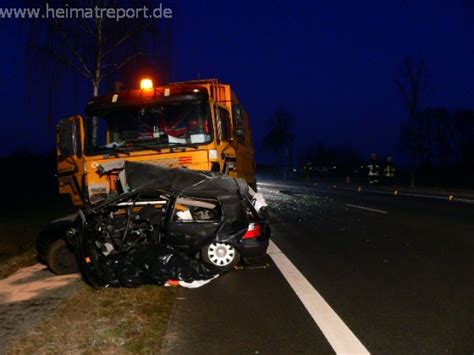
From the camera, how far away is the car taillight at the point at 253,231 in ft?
22.8

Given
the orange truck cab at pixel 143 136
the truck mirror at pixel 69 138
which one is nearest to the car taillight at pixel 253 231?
the orange truck cab at pixel 143 136

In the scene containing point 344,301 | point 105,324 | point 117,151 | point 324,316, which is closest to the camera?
point 105,324

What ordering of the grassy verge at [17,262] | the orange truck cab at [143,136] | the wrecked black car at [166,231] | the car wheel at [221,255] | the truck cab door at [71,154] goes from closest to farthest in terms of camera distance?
1. the wrecked black car at [166,231]
2. the car wheel at [221,255]
3. the grassy verge at [17,262]
4. the orange truck cab at [143,136]
5. the truck cab door at [71,154]

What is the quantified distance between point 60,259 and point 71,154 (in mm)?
2387

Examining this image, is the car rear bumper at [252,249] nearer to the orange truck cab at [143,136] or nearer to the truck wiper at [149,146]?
the orange truck cab at [143,136]

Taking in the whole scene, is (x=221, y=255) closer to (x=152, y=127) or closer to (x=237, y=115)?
(x=152, y=127)

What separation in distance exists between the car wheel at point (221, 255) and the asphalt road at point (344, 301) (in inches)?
10.1

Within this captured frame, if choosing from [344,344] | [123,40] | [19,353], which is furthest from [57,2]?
[344,344]

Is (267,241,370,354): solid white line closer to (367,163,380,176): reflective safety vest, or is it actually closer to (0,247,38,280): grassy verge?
(0,247,38,280): grassy verge

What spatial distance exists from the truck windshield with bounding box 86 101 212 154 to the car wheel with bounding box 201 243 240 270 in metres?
2.46

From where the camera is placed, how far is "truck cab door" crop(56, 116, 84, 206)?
912 cm

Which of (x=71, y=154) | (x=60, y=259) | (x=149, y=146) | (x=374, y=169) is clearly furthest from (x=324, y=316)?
(x=374, y=169)

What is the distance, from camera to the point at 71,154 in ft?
30.2

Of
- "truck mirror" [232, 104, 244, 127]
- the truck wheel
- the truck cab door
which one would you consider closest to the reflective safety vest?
"truck mirror" [232, 104, 244, 127]
